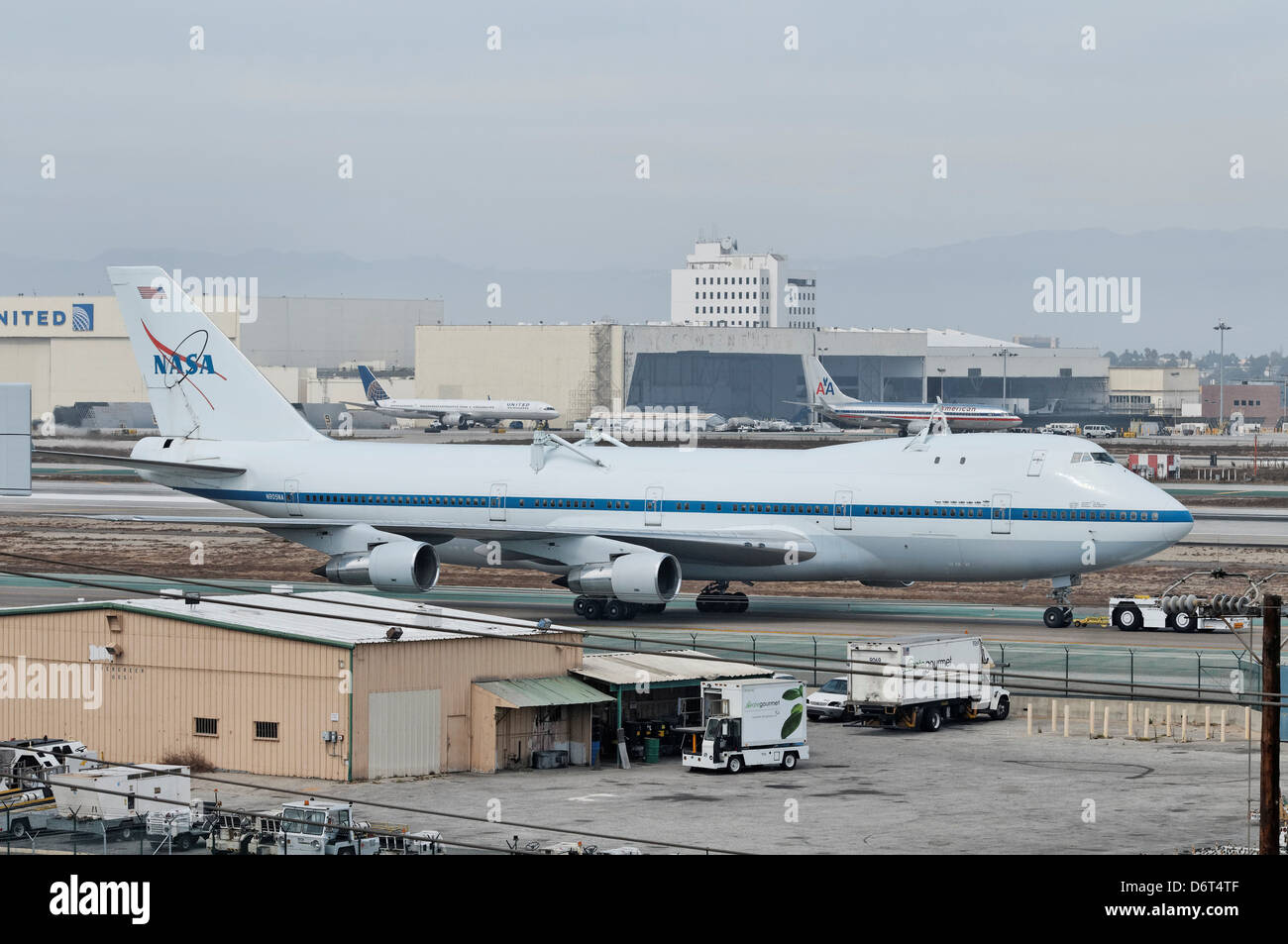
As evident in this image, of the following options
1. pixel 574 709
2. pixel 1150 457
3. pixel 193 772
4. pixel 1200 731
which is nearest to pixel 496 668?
pixel 574 709

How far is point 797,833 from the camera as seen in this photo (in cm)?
3447

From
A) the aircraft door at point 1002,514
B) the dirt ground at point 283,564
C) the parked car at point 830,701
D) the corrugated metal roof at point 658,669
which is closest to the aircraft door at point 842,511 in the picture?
the aircraft door at point 1002,514

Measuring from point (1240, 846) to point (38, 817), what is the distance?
2343cm

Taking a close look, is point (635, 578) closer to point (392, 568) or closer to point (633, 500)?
point (633, 500)

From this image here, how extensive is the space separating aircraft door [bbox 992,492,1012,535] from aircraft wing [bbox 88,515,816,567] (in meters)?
6.19

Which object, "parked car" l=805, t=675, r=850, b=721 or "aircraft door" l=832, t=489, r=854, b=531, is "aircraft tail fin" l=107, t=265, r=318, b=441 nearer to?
"aircraft door" l=832, t=489, r=854, b=531

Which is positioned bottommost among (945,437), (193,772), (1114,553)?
(193,772)

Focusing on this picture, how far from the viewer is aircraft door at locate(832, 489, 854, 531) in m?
59.1

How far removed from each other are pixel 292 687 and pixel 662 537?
818 inches

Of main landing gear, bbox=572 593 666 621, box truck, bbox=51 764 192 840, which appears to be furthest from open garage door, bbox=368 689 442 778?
main landing gear, bbox=572 593 666 621

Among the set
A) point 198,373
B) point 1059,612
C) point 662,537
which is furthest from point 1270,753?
point 198,373
